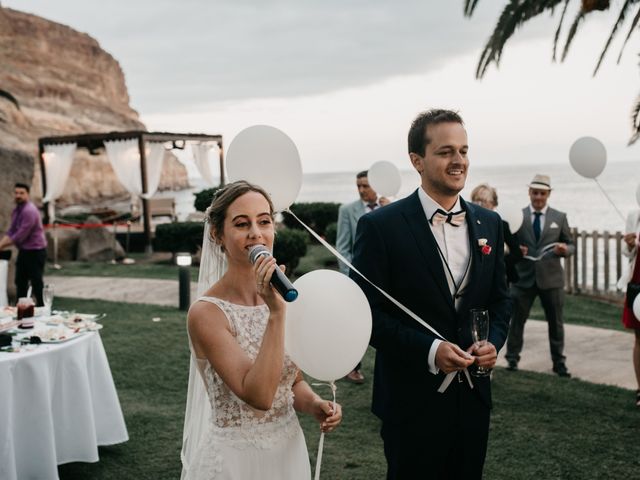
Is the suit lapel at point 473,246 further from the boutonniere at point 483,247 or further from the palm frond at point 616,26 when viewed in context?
the palm frond at point 616,26

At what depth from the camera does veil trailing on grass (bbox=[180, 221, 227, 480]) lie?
259 cm

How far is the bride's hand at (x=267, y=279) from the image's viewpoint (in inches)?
68.4

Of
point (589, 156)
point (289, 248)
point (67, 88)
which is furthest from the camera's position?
point (67, 88)

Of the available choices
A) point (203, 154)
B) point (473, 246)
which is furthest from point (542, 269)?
point (203, 154)

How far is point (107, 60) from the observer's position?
374ft

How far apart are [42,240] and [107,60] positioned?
115467 mm

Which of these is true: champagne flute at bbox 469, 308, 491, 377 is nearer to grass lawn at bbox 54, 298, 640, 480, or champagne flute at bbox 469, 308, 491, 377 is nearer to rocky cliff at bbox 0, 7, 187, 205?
grass lawn at bbox 54, 298, 640, 480

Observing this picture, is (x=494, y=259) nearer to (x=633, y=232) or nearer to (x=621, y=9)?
(x=633, y=232)

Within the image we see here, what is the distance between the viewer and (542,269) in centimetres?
620

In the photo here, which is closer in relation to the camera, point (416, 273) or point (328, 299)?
point (328, 299)

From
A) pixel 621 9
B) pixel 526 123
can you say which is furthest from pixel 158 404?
pixel 526 123

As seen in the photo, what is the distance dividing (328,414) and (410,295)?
2.22ft

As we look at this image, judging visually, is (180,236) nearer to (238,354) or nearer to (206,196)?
(206,196)

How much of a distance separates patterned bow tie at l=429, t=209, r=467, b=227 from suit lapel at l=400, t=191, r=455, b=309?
41 millimetres
